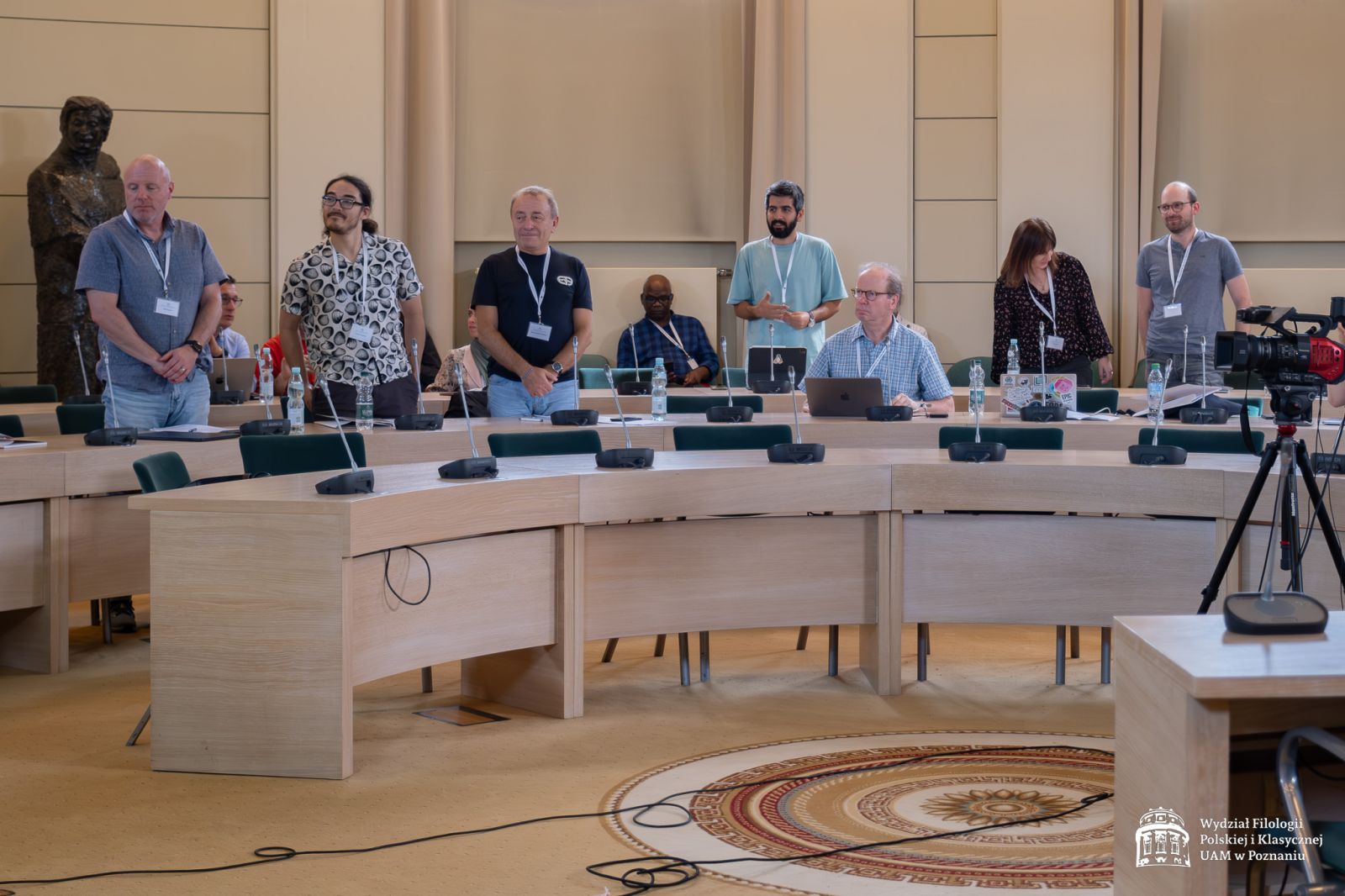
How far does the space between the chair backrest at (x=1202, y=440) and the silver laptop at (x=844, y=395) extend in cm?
105

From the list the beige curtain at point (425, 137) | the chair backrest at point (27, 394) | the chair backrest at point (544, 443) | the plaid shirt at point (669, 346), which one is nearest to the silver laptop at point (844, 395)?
the chair backrest at point (544, 443)

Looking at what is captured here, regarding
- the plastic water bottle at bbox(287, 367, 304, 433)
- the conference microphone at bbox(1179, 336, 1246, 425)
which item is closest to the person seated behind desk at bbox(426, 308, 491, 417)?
the plastic water bottle at bbox(287, 367, 304, 433)

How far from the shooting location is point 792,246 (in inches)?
259

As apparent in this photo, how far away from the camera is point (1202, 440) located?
14.7ft

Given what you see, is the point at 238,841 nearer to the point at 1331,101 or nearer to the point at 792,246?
the point at 792,246

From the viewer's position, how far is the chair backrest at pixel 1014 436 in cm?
459

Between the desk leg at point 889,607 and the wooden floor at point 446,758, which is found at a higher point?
the desk leg at point 889,607

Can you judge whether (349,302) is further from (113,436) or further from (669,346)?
(669,346)

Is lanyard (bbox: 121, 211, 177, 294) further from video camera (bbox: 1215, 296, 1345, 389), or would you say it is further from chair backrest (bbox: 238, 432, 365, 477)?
video camera (bbox: 1215, 296, 1345, 389)

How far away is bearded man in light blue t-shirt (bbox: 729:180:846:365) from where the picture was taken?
646 centimetres

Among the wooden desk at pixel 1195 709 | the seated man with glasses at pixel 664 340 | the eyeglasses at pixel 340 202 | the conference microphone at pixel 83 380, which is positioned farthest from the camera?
the seated man with glasses at pixel 664 340

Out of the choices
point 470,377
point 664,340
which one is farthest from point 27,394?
point 664,340

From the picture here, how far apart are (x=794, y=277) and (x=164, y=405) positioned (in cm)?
286

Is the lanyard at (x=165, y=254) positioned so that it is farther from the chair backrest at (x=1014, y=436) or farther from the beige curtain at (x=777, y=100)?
the beige curtain at (x=777, y=100)
